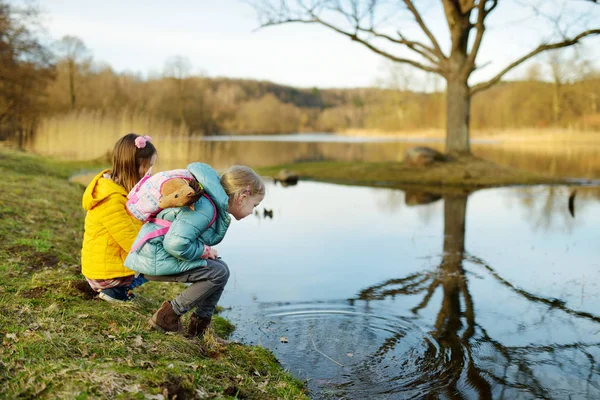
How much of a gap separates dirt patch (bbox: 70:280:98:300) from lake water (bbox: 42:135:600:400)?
4.31 feet

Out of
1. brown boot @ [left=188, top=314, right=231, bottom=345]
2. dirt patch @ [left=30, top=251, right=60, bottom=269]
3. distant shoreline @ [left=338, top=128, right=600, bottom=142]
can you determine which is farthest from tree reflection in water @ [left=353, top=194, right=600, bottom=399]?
distant shoreline @ [left=338, top=128, right=600, bottom=142]

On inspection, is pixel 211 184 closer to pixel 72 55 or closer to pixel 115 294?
pixel 115 294

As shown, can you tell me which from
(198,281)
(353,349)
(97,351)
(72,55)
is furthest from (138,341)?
(72,55)

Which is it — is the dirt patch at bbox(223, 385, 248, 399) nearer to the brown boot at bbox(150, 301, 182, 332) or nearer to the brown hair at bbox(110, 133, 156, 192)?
the brown boot at bbox(150, 301, 182, 332)

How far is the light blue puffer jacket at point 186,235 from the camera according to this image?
3.57 m

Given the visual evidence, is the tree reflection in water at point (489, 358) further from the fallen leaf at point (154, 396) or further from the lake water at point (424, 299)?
the fallen leaf at point (154, 396)

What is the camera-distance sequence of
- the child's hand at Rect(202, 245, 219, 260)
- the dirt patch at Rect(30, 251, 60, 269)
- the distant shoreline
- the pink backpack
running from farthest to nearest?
the distant shoreline, the dirt patch at Rect(30, 251, 60, 269), the child's hand at Rect(202, 245, 219, 260), the pink backpack

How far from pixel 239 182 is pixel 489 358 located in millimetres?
2502

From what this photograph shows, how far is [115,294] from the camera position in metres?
4.43

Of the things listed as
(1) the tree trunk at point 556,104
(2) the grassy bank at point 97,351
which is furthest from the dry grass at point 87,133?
(1) the tree trunk at point 556,104

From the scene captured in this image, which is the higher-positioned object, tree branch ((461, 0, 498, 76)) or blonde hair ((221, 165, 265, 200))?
tree branch ((461, 0, 498, 76))

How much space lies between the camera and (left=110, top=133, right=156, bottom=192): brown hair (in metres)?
4.16

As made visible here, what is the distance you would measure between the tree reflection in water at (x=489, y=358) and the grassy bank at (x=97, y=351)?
1184mm

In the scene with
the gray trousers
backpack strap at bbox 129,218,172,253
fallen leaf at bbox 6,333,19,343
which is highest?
backpack strap at bbox 129,218,172,253
